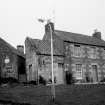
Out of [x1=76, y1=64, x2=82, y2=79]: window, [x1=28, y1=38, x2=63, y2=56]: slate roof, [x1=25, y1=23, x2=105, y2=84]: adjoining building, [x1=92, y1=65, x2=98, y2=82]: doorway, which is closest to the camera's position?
[x1=25, y1=23, x2=105, y2=84]: adjoining building

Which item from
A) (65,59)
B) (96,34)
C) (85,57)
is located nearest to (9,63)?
(65,59)

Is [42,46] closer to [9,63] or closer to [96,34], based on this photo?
[9,63]

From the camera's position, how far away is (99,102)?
1308 cm

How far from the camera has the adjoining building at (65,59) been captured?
26109mm

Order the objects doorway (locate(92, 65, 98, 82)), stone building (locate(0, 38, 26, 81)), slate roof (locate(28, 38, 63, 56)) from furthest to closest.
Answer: doorway (locate(92, 65, 98, 82))
stone building (locate(0, 38, 26, 81))
slate roof (locate(28, 38, 63, 56))

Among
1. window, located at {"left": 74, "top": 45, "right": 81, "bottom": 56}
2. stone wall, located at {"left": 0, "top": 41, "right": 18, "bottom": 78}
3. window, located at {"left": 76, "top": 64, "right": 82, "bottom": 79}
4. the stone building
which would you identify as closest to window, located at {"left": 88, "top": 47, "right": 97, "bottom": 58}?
window, located at {"left": 74, "top": 45, "right": 81, "bottom": 56}

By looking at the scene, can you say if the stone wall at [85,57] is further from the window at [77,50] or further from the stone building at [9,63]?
the stone building at [9,63]

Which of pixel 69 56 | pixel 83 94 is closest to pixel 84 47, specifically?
pixel 69 56

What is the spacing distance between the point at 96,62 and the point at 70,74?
5.68 meters

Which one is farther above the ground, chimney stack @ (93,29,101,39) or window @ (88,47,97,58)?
chimney stack @ (93,29,101,39)

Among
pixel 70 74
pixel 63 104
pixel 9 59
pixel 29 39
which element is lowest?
pixel 63 104

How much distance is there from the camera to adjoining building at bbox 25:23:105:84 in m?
26.1

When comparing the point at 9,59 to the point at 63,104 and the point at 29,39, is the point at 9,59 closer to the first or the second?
the point at 29,39

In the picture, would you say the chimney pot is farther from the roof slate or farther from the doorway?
the roof slate
